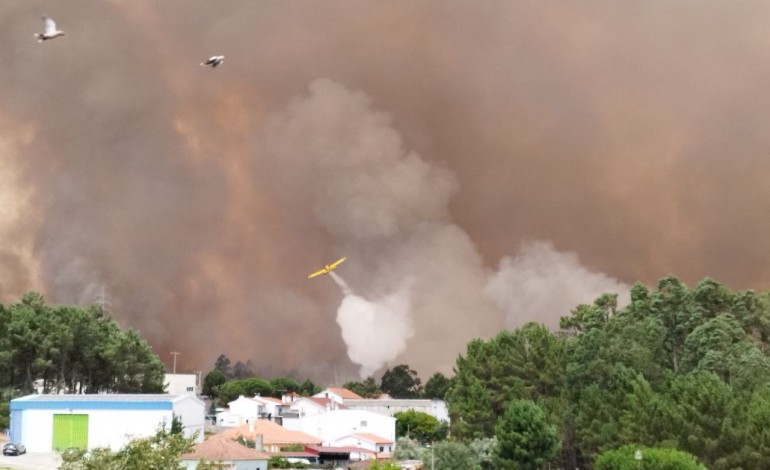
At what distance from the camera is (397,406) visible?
451ft

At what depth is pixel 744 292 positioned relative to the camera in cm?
7531

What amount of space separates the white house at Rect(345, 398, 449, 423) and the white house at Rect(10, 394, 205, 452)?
5306 cm

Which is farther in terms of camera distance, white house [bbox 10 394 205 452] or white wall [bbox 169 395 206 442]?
white wall [bbox 169 395 206 442]

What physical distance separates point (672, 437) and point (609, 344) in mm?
13994

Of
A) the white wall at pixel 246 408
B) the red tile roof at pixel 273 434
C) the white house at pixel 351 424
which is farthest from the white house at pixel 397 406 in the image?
the red tile roof at pixel 273 434

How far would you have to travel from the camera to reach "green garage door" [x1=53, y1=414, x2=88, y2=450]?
81.7 m

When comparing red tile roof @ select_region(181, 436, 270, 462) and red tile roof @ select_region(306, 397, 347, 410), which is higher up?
red tile roof @ select_region(306, 397, 347, 410)

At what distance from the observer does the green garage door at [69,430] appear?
81.7 metres

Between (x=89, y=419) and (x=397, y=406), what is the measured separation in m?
62.2

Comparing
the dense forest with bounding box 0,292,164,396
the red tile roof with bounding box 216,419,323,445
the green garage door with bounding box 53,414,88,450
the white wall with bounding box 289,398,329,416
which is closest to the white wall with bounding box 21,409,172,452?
the green garage door with bounding box 53,414,88,450

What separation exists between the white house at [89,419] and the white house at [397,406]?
53.1 m

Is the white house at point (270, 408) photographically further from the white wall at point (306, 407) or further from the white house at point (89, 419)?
the white house at point (89, 419)

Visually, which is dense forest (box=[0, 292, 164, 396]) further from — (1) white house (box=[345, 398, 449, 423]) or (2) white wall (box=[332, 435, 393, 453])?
(1) white house (box=[345, 398, 449, 423])

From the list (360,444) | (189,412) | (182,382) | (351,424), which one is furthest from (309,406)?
(189,412)
